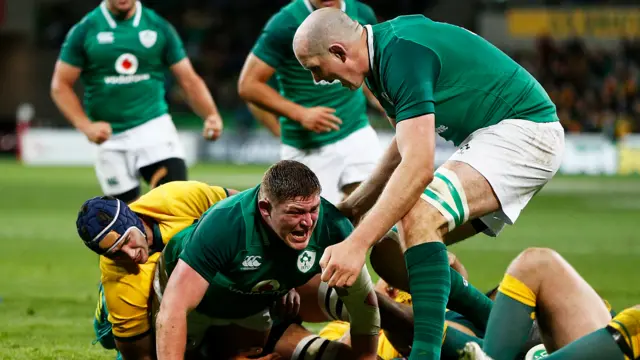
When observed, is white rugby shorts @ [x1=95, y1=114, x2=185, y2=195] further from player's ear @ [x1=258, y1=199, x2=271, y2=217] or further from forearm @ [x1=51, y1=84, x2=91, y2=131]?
player's ear @ [x1=258, y1=199, x2=271, y2=217]

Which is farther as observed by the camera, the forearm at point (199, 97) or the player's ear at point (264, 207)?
the forearm at point (199, 97)

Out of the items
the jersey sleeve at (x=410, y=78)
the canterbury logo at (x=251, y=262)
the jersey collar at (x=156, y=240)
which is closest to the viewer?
the jersey sleeve at (x=410, y=78)

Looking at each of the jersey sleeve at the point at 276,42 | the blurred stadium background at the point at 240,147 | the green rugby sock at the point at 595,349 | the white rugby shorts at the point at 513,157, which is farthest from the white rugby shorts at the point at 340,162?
the green rugby sock at the point at 595,349

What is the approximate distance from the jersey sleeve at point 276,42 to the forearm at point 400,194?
3522mm

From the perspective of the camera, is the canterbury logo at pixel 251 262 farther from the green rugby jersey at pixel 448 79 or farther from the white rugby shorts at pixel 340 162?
the white rugby shorts at pixel 340 162

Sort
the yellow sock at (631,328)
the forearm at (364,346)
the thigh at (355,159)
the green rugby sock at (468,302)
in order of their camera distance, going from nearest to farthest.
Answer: the yellow sock at (631,328) < the forearm at (364,346) < the green rugby sock at (468,302) < the thigh at (355,159)

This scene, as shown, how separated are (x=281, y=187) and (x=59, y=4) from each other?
28.7 metres

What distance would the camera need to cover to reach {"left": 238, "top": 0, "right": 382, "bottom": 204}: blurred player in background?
7.40 metres

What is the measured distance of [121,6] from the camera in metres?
8.70

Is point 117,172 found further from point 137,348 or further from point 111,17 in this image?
point 137,348

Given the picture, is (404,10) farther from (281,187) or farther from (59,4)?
(281,187)

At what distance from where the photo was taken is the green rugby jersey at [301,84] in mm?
7414

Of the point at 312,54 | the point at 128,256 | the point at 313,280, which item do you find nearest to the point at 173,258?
the point at 128,256

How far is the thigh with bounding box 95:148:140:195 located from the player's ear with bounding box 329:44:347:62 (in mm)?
4809
